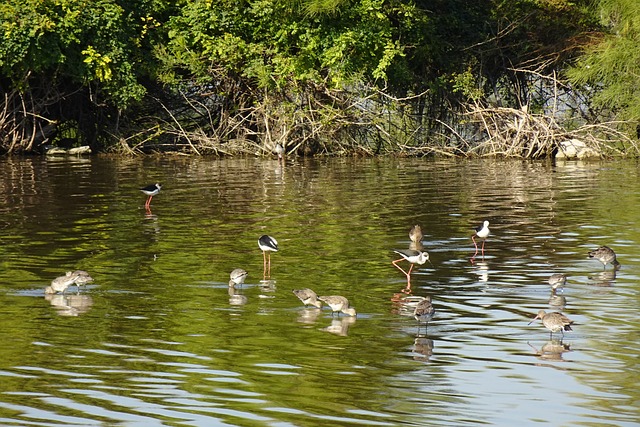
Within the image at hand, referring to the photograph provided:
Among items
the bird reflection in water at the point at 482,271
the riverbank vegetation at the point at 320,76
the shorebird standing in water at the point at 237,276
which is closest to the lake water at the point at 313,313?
the bird reflection in water at the point at 482,271

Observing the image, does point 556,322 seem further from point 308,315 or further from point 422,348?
point 308,315

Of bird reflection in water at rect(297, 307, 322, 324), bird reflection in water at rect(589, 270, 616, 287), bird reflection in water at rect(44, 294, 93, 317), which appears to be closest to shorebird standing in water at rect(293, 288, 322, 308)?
bird reflection in water at rect(297, 307, 322, 324)

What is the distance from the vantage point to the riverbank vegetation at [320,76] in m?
39.7

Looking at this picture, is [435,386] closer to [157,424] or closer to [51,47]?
[157,424]

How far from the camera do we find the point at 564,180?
3300cm

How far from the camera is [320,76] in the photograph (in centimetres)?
4062

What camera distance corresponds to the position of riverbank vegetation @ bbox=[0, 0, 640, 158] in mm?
39719

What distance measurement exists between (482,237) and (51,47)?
23.5 metres

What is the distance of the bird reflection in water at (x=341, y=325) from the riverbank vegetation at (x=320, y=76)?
25195 mm

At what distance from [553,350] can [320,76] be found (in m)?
28.8

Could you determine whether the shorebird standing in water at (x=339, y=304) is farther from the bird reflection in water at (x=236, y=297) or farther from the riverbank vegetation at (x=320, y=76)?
the riverbank vegetation at (x=320, y=76)

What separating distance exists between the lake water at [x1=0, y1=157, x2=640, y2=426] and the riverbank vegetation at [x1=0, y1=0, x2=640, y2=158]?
11766 mm

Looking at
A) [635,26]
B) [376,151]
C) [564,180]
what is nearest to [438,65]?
[376,151]

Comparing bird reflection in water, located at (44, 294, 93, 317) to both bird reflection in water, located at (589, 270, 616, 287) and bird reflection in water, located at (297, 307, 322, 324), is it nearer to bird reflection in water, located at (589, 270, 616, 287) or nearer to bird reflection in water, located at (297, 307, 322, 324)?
bird reflection in water, located at (297, 307, 322, 324)
